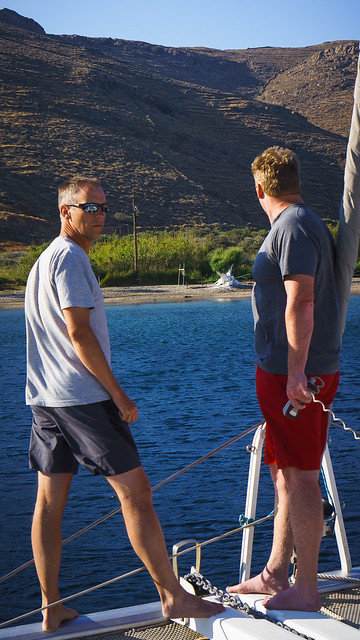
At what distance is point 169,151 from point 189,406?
5751 cm

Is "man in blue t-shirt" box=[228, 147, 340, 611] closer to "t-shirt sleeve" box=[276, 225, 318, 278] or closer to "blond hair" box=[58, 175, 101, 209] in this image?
"t-shirt sleeve" box=[276, 225, 318, 278]

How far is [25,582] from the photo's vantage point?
5.76 metres

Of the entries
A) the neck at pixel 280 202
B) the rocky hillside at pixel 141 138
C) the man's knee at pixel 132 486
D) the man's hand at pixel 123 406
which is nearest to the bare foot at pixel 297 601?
the man's knee at pixel 132 486

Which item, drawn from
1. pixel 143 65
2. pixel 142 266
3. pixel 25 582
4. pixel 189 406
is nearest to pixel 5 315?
pixel 142 266

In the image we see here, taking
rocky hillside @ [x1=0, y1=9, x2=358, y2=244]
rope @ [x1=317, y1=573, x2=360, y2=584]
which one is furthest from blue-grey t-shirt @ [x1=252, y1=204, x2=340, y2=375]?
rocky hillside @ [x1=0, y1=9, x2=358, y2=244]

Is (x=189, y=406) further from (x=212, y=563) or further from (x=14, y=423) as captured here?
(x=212, y=563)

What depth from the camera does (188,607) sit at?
8.39 feet

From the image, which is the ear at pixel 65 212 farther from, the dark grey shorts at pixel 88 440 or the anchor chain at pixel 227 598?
the anchor chain at pixel 227 598

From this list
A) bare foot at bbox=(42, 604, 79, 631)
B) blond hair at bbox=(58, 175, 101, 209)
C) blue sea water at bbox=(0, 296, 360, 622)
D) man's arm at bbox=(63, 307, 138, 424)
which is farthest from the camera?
blue sea water at bbox=(0, 296, 360, 622)

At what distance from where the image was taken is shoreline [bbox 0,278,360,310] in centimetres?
3281

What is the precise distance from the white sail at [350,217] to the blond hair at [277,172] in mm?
181

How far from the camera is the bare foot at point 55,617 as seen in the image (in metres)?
2.56

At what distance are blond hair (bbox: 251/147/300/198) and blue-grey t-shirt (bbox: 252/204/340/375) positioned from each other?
10 cm

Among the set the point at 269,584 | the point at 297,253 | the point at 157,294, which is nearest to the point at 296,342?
the point at 297,253
